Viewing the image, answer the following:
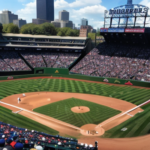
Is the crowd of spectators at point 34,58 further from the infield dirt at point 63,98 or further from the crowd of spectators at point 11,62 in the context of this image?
the infield dirt at point 63,98

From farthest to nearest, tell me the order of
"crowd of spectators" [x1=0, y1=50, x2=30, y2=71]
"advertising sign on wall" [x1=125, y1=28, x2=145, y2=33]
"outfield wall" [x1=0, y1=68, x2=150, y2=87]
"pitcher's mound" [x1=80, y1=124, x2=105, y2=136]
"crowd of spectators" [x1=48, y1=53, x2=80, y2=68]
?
"crowd of spectators" [x1=48, y1=53, x2=80, y2=68] < "crowd of spectators" [x1=0, y1=50, x2=30, y2=71] < "advertising sign on wall" [x1=125, y1=28, x2=145, y2=33] < "outfield wall" [x1=0, y1=68, x2=150, y2=87] < "pitcher's mound" [x1=80, y1=124, x2=105, y2=136]

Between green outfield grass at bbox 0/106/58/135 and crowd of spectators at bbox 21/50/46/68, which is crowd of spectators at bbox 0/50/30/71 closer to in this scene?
crowd of spectators at bbox 21/50/46/68

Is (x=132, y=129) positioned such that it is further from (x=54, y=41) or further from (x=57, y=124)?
(x=54, y=41)

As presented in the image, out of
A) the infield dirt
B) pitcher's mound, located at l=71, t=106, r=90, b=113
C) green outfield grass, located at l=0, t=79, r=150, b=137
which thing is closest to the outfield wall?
green outfield grass, located at l=0, t=79, r=150, b=137

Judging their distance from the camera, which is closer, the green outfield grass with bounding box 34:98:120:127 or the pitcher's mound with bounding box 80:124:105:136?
the pitcher's mound with bounding box 80:124:105:136

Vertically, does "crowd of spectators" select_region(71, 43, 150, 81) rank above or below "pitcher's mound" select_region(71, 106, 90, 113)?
above

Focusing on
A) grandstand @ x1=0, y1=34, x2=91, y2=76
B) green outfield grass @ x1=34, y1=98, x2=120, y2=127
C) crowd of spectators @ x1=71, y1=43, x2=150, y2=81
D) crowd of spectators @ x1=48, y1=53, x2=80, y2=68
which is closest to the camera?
green outfield grass @ x1=34, y1=98, x2=120, y2=127

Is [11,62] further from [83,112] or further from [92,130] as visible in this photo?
[92,130]

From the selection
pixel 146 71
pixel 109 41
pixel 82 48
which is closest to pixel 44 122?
pixel 146 71
